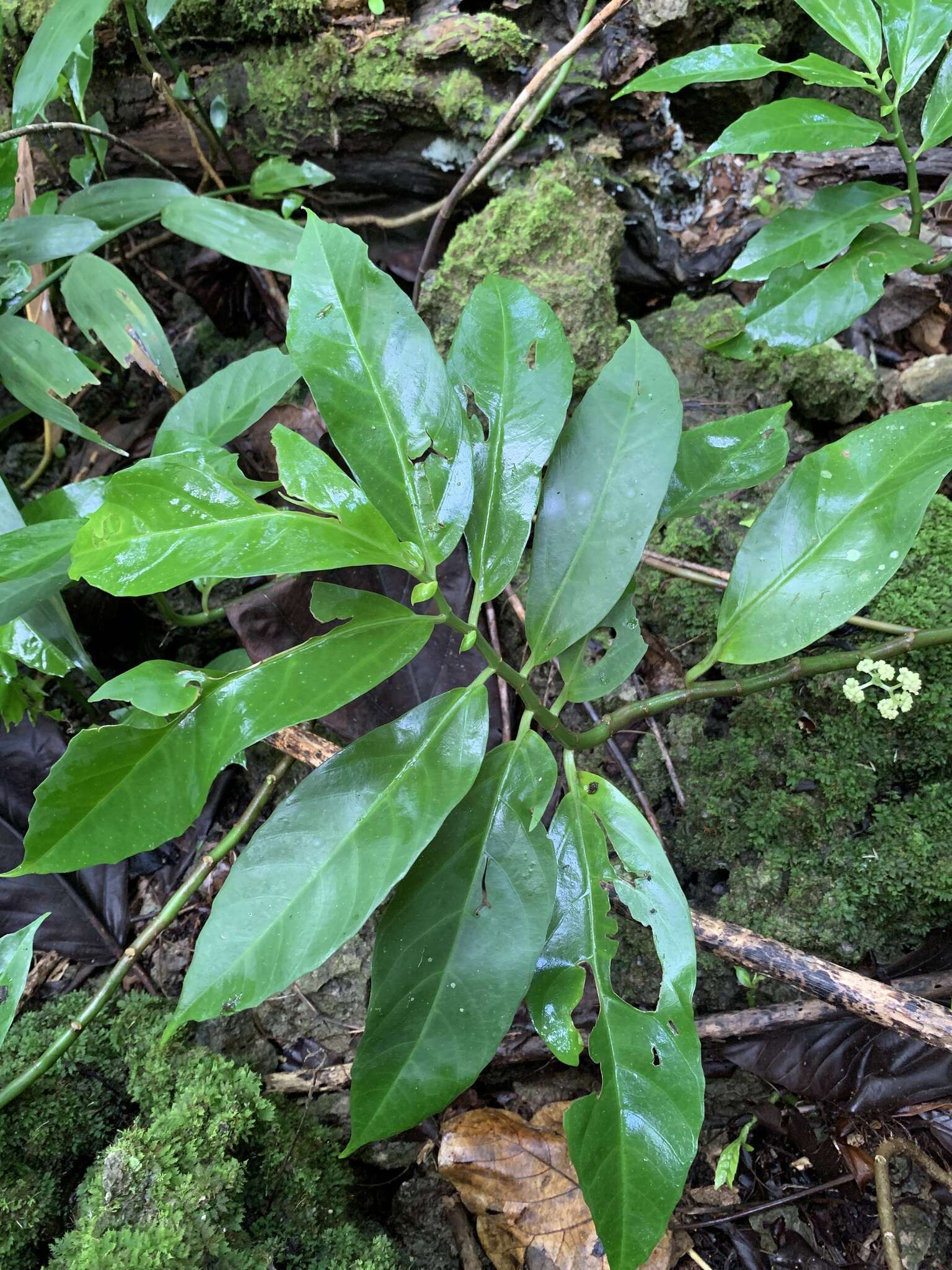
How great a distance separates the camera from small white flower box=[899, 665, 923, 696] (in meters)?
1.61

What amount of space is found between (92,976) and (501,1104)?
40.9 inches

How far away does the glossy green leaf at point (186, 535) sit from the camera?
108 centimetres

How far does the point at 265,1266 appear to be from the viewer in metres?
1.37

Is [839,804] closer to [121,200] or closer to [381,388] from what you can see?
[381,388]

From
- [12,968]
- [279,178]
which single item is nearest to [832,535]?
[12,968]

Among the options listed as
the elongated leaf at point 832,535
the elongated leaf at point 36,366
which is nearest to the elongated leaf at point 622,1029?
the elongated leaf at point 832,535

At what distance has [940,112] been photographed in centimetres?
161

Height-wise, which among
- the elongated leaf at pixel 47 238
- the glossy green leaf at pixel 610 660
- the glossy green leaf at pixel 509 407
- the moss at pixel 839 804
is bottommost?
the moss at pixel 839 804

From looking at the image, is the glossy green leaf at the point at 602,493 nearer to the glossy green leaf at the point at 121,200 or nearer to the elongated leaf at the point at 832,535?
the elongated leaf at the point at 832,535

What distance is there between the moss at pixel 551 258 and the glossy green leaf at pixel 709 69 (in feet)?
1.33

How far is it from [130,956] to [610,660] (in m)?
1.17

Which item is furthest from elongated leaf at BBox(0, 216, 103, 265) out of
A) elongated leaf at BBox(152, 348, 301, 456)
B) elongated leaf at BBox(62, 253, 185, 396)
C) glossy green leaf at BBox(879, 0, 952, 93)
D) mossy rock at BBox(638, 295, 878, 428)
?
glossy green leaf at BBox(879, 0, 952, 93)

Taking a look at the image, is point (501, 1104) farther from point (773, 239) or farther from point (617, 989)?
point (773, 239)

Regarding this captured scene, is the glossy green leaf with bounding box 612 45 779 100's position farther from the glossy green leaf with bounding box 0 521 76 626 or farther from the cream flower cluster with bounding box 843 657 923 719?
the glossy green leaf with bounding box 0 521 76 626
